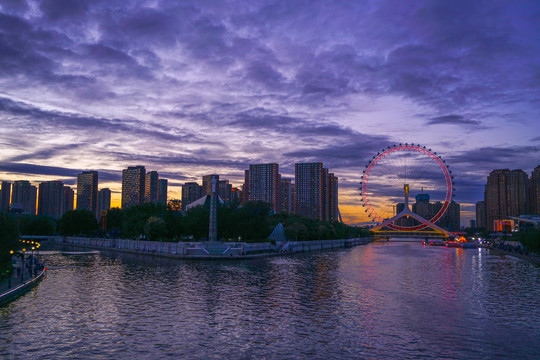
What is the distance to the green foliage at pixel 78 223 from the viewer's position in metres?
136

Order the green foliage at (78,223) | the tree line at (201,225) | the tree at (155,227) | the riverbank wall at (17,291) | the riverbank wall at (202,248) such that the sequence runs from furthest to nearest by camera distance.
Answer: the green foliage at (78,223)
the tree line at (201,225)
the tree at (155,227)
the riverbank wall at (202,248)
the riverbank wall at (17,291)

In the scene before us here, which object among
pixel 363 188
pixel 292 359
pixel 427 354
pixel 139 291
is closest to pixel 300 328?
pixel 292 359

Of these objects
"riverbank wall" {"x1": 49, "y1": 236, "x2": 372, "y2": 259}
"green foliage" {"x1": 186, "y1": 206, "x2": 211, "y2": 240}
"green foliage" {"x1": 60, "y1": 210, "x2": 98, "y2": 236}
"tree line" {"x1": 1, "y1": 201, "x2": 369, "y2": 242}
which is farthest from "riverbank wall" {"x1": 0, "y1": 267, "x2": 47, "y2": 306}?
"green foliage" {"x1": 60, "y1": 210, "x2": 98, "y2": 236}

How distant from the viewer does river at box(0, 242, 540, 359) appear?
20.1 m

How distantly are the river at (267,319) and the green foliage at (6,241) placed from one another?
12.1ft

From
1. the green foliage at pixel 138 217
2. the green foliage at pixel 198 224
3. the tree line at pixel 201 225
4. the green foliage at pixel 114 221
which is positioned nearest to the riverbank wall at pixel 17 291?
the tree line at pixel 201 225

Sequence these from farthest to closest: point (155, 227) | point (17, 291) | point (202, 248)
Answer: point (155, 227)
point (202, 248)
point (17, 291)

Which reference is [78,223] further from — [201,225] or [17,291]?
[17,291]

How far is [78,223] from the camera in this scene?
447ft

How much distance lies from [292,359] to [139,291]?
20.6m

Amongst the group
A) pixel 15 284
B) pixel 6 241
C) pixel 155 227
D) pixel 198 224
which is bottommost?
pixel 15 284

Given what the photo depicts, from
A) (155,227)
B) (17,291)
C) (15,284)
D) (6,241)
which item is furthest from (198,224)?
(17,291)

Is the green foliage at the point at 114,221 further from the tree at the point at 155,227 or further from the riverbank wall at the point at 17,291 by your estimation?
the riverbank wall at the point at 17,291

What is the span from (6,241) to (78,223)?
10306cm
